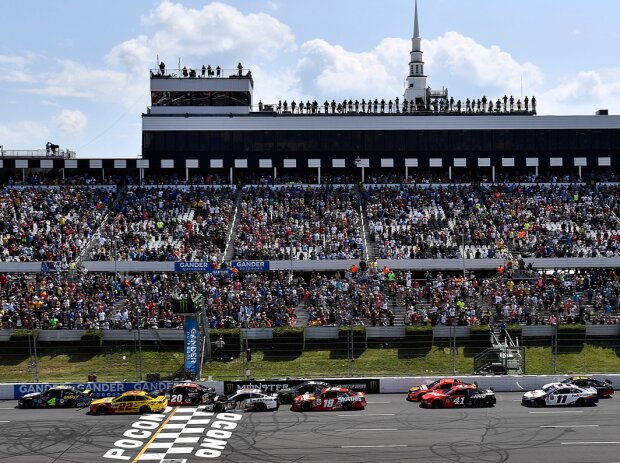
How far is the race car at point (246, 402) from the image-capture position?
36688 millimetres

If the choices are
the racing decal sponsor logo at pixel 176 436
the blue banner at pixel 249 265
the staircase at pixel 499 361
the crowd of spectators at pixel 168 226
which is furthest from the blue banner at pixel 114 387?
the blue banner at pixel 249 265

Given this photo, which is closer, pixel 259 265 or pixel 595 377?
pixel 595 377

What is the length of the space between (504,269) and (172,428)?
2874 centimetres

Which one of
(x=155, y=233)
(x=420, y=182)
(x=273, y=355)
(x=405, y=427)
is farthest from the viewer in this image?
(x=420, y=182)

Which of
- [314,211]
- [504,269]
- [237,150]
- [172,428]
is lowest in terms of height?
[172,428]

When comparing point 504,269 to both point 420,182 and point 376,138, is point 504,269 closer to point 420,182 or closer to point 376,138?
point 420,182

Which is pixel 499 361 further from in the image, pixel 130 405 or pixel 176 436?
pixel 176 436

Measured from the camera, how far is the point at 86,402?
128 feet

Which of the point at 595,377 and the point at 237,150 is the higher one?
the point at 237,150

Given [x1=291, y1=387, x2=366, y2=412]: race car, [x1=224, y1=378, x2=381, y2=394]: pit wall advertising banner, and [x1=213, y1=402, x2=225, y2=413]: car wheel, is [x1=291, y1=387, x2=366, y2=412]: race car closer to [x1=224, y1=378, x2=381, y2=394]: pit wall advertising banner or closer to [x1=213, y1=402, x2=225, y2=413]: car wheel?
[x1=224, y1=378, x2=381, y2=394]: pit wall advertising banner

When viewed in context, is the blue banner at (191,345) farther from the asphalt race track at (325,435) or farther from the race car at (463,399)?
the race car at (463,399)

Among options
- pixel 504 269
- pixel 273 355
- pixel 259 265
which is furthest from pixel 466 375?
pixel 259 265

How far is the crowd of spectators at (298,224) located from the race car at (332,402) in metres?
20.2

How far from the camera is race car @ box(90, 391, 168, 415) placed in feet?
120
